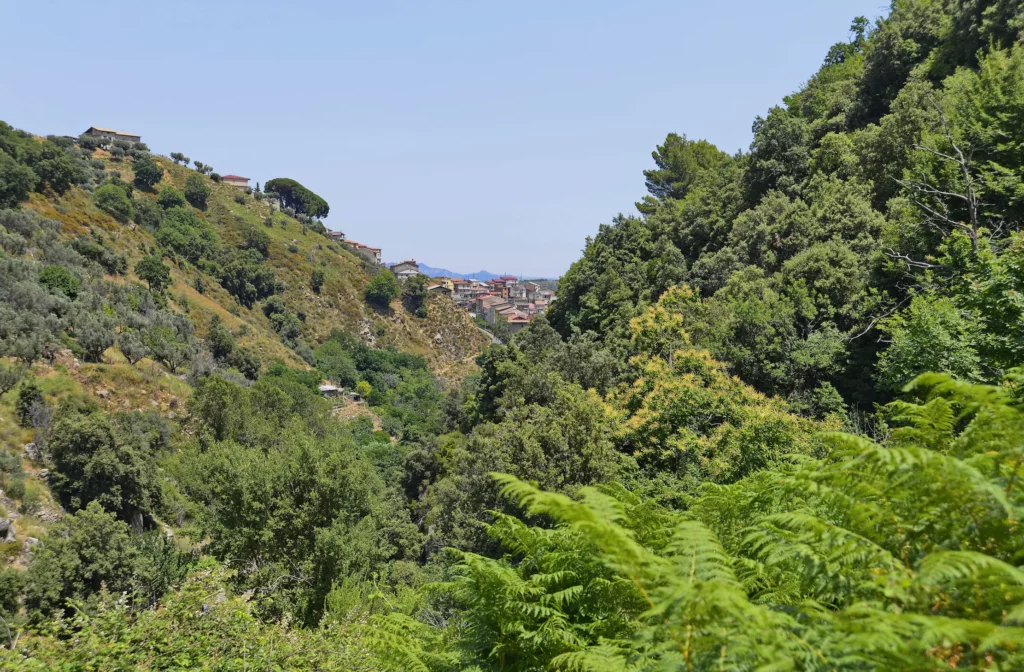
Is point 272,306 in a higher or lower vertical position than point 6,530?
higher

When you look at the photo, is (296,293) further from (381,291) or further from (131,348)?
(131,348)

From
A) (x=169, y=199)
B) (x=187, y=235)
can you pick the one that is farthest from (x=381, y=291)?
(x=169, y=199)

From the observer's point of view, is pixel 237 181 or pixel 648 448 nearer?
pixel 648 448

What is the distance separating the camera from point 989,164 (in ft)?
46.0

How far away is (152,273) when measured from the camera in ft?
179

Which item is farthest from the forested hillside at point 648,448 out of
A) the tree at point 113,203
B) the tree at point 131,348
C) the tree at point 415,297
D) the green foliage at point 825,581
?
the tree at point 415,297

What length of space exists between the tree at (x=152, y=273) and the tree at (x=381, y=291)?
123 ft

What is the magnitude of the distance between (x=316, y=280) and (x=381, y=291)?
411 inches

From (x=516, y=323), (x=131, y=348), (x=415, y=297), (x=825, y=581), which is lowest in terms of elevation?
(x=131, y=348)

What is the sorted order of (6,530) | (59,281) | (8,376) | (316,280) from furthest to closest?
1. (316,280)
2. (59,281)
3. (8,376)
4. (6,530)

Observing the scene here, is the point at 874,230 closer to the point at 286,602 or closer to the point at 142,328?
the point at 286,602

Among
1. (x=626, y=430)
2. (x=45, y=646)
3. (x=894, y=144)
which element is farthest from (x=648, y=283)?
(x=45, y=646)

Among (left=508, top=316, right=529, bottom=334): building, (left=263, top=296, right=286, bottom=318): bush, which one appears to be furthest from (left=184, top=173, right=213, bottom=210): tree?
(left=508, top=316, right=529, bottom=334): building

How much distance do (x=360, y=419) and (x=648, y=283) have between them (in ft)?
119
